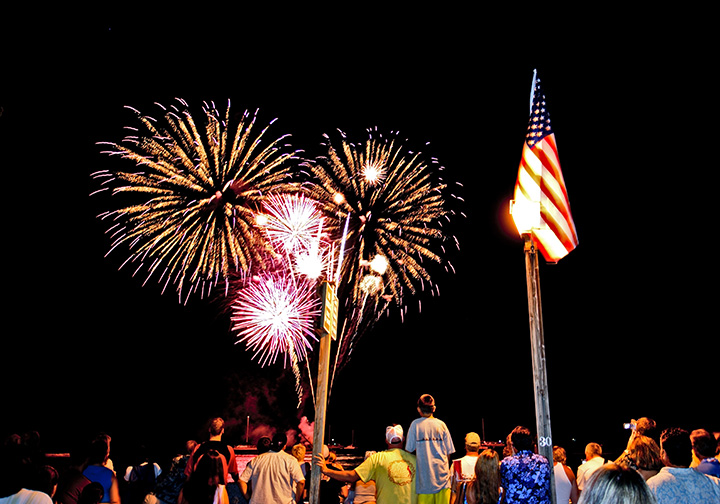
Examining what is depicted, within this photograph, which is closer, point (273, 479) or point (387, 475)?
point (387, 475)

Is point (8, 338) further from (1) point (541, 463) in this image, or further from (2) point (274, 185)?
(1) point (541, 463)

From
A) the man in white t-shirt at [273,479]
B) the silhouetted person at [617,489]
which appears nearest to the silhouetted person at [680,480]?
the silhouetted person at [617,489]

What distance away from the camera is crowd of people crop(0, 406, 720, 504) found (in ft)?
16.8

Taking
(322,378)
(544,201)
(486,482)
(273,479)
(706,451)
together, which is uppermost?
(544,201)

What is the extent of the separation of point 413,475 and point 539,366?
2.71 m

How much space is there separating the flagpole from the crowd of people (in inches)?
5.1

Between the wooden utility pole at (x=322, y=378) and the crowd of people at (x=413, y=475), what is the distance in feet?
0.64

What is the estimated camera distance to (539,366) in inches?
255

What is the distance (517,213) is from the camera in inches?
304

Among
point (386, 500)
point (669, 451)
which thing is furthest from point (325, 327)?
point (669, 451)

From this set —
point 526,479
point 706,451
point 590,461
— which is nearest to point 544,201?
point 706,451

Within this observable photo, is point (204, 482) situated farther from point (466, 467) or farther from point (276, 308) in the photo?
point (276, 308)

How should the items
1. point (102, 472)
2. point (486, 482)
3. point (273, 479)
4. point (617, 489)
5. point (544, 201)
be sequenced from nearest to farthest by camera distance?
point (617, 489), point (486, 482), point (102, 472), point (544, 201), point (273, 479)

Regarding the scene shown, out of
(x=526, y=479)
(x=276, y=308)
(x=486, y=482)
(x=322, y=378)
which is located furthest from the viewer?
(x=276, y=308)
